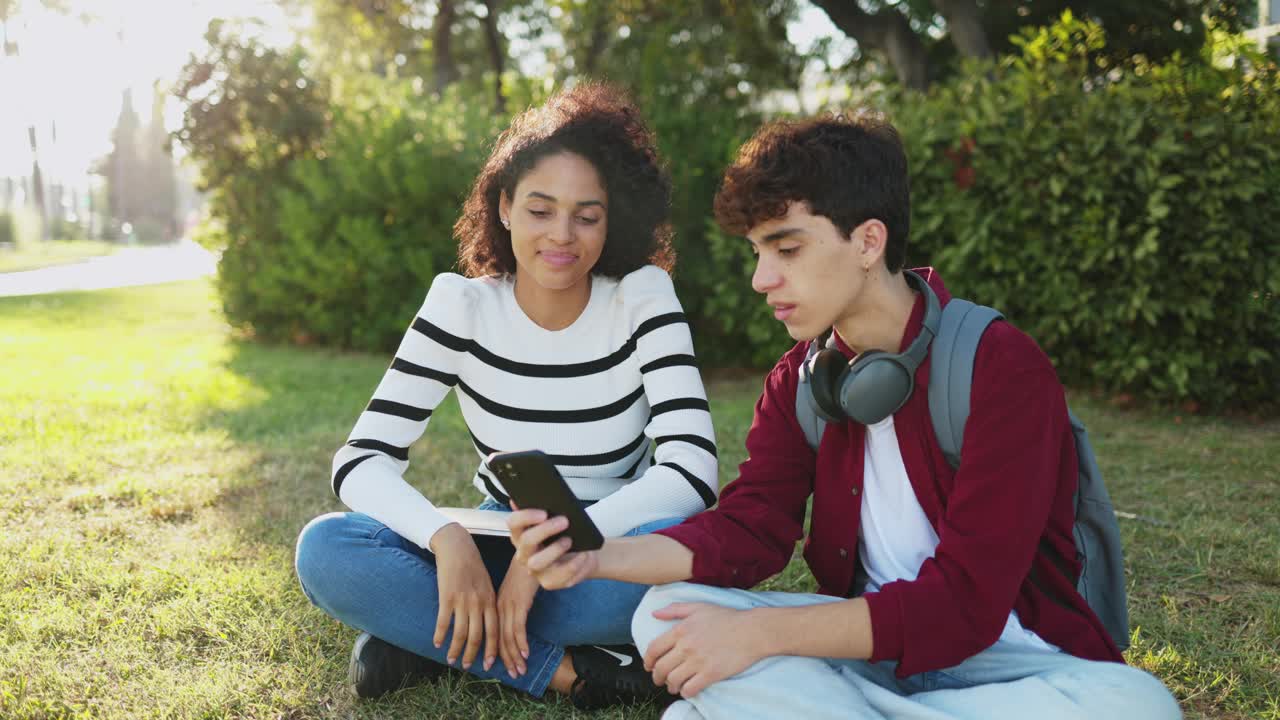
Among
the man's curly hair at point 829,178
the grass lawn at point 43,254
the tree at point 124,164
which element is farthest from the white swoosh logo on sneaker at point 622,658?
the tree at point 124,164

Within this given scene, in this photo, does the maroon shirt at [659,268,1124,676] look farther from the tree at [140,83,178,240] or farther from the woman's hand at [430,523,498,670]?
the tree at [140,83,178,240]

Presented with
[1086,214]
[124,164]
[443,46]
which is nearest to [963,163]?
[1086,214]

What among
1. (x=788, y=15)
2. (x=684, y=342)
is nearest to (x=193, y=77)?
(x=788, y=15)

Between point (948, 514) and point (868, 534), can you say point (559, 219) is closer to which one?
point (868, 534)

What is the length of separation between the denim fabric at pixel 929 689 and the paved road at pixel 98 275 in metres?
14.7

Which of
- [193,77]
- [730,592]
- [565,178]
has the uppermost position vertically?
[193,77]

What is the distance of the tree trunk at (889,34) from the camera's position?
10.3m

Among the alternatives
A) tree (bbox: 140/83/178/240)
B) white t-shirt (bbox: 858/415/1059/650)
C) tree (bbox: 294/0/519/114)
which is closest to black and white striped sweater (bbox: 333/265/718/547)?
white t-shirt (bbox: 858/415/1059/650)

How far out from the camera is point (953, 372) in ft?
6.88

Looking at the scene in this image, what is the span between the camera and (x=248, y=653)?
3.01 m

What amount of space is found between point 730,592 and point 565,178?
1.26 meters

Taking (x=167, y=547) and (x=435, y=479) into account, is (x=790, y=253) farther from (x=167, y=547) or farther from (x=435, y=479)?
(x=435, y=479)

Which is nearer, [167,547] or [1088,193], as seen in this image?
[167,547]

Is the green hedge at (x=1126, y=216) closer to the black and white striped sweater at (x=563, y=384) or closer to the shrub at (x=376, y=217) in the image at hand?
the black and white striped sweater at (x=563, y=384)
